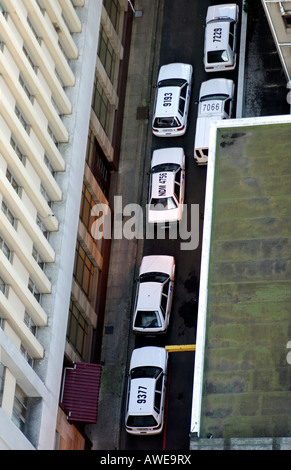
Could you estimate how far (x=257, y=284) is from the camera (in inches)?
2584

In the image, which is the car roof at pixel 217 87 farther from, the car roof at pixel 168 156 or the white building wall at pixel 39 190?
the white building wall at pixel 39 190

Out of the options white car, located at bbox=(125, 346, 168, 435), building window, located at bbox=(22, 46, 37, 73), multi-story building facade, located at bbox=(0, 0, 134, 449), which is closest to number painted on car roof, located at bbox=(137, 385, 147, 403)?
white car, located at bbox=(125, 346, 168, 435)

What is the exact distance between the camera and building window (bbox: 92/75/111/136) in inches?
3369

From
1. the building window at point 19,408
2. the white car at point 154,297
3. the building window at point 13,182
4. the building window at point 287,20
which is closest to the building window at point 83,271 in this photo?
the white car at point 154,297

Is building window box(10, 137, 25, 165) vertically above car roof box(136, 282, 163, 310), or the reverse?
A: building window box(10, 137, 25, 165)

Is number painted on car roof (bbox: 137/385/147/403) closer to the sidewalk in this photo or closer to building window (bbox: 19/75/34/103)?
the sidewalk

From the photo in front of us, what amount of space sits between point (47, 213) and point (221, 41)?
69.4ft

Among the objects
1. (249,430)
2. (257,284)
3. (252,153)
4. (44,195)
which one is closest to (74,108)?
(44,195)

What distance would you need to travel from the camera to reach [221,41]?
288ft

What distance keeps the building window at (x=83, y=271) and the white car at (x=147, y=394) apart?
21.2 ft

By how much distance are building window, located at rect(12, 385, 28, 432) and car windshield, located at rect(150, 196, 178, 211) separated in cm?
1714

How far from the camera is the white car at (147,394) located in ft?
247

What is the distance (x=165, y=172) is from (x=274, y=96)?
9341 mm

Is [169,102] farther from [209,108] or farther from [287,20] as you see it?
[287,20]
